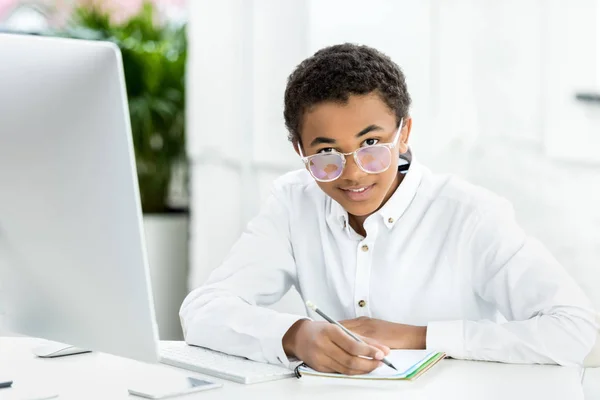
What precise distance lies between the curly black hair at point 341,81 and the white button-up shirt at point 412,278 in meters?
0.20

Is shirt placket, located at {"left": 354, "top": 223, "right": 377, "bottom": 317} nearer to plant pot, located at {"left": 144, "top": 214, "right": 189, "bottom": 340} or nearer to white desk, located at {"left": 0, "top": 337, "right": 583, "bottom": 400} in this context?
white desk, located at {"left": 0, "top": 337, "right": 583, "bottom": 400}

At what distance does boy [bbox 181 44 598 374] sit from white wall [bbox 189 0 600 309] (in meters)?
0.89

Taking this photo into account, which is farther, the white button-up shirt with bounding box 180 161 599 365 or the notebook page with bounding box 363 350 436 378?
the white button-up shirt with bounding box 180 161 599 365

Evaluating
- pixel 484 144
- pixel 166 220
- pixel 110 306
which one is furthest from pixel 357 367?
pixel 166 220

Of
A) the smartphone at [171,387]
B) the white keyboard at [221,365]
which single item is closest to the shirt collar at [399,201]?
the white keyboard at [221,365]

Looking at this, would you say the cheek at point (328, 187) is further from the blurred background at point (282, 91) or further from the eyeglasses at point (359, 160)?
the blurred background at point (282, 91)

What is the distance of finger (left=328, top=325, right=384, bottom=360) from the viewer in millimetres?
1361

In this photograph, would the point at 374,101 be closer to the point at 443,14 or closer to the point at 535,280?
the point at 535,280

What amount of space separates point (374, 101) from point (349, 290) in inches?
17.4

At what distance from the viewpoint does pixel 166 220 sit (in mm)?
4250

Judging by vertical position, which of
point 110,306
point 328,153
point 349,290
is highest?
point 328,153

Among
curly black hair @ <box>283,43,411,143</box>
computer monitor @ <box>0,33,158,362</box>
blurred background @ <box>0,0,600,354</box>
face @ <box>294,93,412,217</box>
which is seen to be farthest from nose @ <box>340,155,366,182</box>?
computer monitor @ <box>0,33,158,362</box>

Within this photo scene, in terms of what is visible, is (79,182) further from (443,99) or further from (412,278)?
(443,99)

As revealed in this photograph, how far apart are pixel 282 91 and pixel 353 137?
1820 mm
